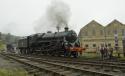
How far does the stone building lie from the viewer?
6819cm

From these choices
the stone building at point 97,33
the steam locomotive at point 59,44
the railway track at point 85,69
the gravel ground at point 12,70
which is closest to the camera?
the railway track at point 85,69

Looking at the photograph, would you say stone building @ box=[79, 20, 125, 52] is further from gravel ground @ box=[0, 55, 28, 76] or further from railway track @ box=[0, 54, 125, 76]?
railway track @ box=[0, 54, 125, 76]

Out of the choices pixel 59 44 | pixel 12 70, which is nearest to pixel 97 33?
pixel 59 44

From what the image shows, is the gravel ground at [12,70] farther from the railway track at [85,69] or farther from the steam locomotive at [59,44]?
the steam locomotive at [59,44]

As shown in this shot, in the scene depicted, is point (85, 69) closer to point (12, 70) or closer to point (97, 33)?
point (12, 70)

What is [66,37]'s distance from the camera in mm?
29594

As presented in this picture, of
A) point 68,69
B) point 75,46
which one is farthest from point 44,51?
point 68,69

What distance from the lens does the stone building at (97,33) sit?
68.2 m

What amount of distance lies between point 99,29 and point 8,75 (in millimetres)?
62259

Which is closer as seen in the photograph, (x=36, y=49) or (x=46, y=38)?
(x=46, y=38)

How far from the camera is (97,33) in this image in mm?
71875

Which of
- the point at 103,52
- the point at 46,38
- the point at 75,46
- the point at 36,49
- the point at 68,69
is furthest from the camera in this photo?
the point at 36,49

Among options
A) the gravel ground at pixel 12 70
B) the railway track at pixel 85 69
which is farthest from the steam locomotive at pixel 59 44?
the railway track at pixel 85 69

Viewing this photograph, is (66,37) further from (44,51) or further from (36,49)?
(36,49)
